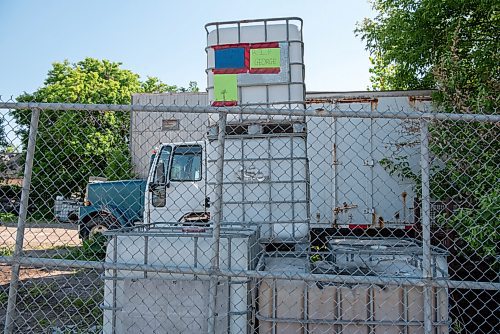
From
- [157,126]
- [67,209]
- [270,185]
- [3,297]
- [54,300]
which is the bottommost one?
[54,300]

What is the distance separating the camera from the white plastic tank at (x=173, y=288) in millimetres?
3188

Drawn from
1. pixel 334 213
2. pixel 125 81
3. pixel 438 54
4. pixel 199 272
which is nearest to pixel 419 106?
pixel 438 54

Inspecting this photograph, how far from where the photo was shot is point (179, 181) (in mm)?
8023

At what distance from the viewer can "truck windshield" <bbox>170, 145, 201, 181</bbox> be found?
804 centimetres

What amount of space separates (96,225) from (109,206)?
0.74 metres

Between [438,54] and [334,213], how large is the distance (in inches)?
143

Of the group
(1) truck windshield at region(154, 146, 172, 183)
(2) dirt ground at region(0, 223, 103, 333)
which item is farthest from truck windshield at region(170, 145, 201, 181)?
(2) dirt ground at region(0, 223, 103, 333)

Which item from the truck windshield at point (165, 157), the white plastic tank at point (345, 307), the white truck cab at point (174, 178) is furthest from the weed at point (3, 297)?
the white plastic tank at point (345, 307)

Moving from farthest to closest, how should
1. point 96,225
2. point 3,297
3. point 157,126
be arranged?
1. point 157,126
2. point 96,225
3. point 3,297

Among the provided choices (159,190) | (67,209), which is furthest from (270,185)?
(67,209)

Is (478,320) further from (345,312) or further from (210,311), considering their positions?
(210,311)

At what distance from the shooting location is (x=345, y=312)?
10.3ft

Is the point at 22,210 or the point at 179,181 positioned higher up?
the point at 22,210

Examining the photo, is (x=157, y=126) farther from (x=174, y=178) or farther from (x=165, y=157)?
(x=174, y=178)
